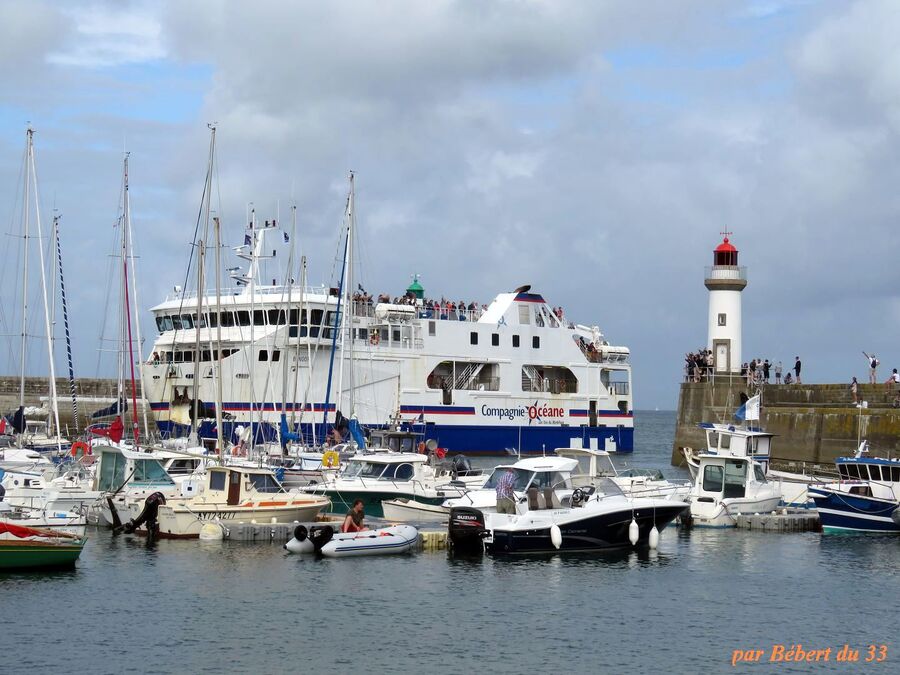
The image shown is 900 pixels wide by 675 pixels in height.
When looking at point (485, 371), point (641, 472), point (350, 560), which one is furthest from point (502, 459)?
point (350, 560)

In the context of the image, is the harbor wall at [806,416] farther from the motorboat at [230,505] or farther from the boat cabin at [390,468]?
the motorboat at [230,505]

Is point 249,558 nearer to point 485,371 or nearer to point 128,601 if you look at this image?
point 128,601

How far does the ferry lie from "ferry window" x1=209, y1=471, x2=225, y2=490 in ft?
60.6

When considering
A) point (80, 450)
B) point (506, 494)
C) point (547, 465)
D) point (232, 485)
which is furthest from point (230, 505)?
point (80, 450)

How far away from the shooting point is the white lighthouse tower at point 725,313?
189ft

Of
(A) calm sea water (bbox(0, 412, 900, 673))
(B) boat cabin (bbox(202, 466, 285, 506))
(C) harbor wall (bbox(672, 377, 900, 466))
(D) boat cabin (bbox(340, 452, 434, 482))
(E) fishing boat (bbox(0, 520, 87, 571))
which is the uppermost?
(C) harbor wall (bbox(672, 377, 900, 466))

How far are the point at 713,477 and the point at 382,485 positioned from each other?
946 cm

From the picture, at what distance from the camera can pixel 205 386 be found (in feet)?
186

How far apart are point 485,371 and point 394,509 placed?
30628 millimetres

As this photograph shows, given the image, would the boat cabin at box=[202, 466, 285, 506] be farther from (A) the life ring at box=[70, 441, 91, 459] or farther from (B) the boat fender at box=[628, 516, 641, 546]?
(B) the boat fender at box=[628, 516, 641, 546]

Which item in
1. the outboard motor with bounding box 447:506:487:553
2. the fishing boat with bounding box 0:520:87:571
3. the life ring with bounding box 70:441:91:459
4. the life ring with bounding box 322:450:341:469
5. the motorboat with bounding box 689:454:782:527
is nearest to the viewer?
the fishing boat with bounding box 0:520:87:571

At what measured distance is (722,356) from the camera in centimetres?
5769

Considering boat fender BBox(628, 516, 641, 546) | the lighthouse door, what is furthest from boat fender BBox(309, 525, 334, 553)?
the lighthouse door

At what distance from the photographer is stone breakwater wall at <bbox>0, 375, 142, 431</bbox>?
59.8m
